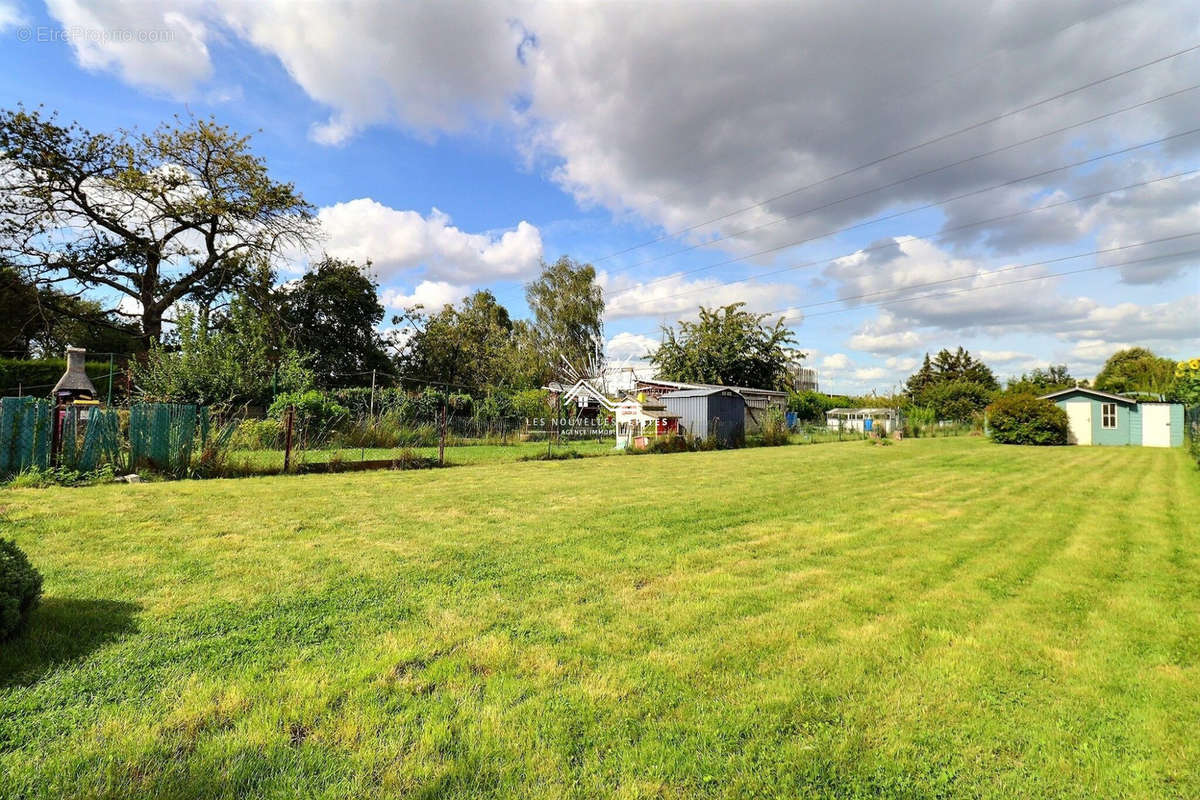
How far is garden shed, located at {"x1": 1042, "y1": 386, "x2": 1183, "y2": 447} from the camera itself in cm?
2358

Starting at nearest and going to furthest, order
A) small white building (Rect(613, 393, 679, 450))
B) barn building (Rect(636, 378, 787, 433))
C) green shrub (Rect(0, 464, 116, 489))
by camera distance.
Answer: green shrub (Rect(0, 464, 116, 489))
small white building (Rect(613, 393, 679, 450))
barn building (Rect(636, 378, 787, 433))

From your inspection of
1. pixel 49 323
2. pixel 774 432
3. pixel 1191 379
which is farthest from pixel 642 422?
pixel 49 323

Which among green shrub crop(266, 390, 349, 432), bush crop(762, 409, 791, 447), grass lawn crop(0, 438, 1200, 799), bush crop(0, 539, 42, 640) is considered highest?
green shrub crop(266, 390, 349, 432)

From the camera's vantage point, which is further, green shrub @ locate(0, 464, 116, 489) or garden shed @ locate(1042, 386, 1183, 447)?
garden shed @ locate(1042, 386, 1183, 447)

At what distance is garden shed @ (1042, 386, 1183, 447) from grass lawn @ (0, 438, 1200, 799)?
2494 cm

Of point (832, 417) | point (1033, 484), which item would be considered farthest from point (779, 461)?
point (832, 417)

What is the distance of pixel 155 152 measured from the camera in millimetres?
21312

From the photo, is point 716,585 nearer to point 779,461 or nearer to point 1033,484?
point 1033,484

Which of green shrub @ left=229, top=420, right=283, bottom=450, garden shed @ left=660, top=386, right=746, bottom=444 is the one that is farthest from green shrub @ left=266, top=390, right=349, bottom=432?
garden shed @ left=660, top=386, right=746, bottom=444

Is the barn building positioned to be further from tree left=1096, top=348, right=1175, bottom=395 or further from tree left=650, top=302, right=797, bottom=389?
tree left=1096, top=348, right=1175, bottom=395

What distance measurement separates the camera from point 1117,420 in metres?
24.5

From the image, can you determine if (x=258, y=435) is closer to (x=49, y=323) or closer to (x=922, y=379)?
(x=49, y=323)

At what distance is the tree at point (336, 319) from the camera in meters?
27.7

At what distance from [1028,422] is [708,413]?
14.5 m
